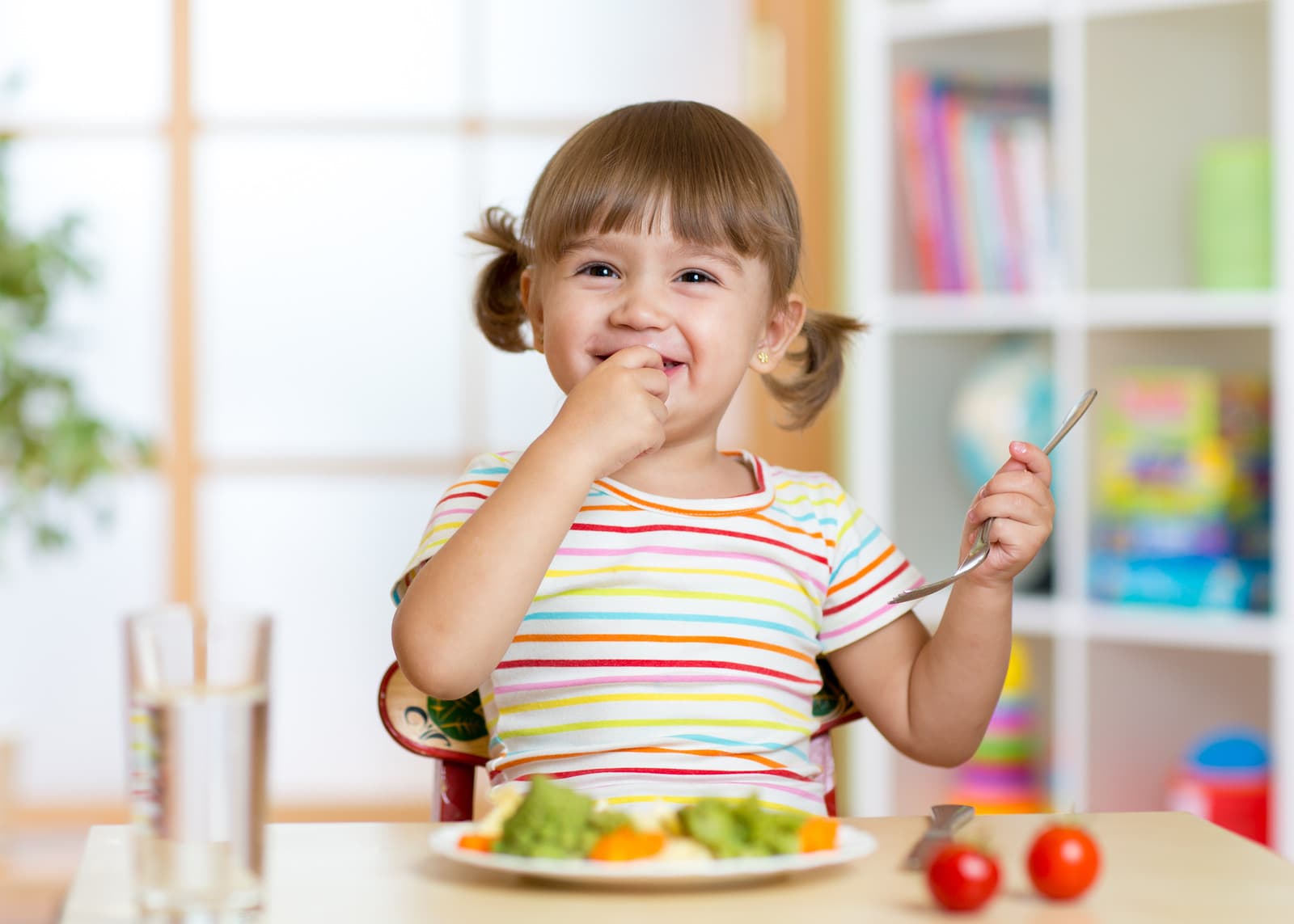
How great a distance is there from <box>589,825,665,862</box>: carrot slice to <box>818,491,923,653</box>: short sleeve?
0.47m

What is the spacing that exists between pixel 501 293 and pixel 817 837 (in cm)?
70

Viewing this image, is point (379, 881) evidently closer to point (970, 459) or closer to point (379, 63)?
point (970, 459)

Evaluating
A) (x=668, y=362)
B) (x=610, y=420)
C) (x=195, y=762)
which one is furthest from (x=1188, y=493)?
(x=195, y=762)

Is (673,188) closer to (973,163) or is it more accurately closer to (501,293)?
(501,293)

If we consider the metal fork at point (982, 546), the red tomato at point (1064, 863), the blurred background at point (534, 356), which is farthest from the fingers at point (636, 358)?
the blurred background at point (534, 356)

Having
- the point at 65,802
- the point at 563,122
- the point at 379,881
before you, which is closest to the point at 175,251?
the point at 563,122

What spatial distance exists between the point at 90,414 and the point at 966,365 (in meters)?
1.46

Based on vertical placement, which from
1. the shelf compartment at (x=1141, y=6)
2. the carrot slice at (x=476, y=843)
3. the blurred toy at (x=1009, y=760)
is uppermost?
the shelf compartment at (x=1141, y=6)

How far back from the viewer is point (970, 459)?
8.18ft

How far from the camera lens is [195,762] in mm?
602

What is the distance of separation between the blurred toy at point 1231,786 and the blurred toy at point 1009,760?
0.82 ft

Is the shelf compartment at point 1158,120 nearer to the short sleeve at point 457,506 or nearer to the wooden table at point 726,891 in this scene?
the short sleeve at point 457,506

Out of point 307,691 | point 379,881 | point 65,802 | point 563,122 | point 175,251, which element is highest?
point 563,122

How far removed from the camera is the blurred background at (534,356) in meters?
2.28
